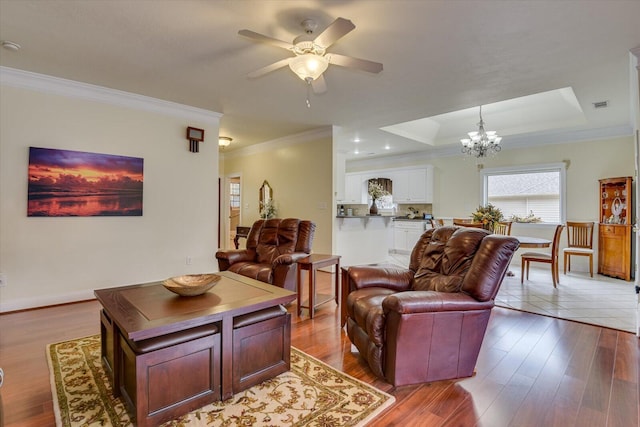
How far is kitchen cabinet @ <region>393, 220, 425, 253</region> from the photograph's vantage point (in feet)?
24.9

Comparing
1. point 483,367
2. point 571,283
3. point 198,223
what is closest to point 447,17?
point 483,367

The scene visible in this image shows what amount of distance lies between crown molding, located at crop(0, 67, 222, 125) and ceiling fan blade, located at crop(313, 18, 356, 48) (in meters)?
2.95

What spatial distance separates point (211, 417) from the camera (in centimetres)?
169

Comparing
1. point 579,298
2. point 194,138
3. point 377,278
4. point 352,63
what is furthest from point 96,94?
point 579,298

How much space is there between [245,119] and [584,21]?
→ 4.17 m

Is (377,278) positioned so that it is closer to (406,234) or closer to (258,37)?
(258,37)

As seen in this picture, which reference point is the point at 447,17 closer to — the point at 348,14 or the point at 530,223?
the point at 348,14

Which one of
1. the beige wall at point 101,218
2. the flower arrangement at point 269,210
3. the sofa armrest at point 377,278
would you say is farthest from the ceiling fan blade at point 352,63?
the flower arrangement at point 269,210

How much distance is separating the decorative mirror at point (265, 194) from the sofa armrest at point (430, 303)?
498cm

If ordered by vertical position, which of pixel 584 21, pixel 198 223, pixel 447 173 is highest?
pixel 584 21

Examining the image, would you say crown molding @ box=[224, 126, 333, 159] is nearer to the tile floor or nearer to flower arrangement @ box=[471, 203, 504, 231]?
flower arrangement @ box=[471, 203, 504, 231]

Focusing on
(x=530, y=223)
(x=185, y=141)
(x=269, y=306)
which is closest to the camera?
(x=269, y=306)

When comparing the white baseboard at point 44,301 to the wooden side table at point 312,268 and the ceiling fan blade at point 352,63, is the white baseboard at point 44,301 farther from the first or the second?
the ceiling fan blade at point 352,63

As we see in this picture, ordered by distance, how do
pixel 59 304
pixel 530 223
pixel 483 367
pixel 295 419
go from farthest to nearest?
pixel 530 223 < pixel 59 304 < pixel 483 367 < pixel 295 419
